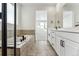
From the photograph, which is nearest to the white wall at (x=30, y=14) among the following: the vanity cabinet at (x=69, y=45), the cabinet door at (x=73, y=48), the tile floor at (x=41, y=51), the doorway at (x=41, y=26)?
the doorway at (x=41, y=26)

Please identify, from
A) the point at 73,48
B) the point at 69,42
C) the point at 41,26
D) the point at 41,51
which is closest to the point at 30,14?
the point at 41,26

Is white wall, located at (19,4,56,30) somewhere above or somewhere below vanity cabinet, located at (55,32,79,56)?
above

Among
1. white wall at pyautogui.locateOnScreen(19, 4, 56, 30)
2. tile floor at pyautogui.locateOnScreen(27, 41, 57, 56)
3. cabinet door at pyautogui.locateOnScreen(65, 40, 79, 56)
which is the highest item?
white wall at pyautogui.locateOnScreen(19, 4, 56, 30)

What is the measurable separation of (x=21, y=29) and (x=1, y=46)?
655 centimetres

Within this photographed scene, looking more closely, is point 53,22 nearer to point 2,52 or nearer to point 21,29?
point 21,29

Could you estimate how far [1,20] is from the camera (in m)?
1.39

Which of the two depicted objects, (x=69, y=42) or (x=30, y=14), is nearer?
(x=69, y=42)

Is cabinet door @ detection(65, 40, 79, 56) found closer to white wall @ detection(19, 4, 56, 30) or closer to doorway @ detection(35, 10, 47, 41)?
doorway @ detection(35, 10, 47, 41)

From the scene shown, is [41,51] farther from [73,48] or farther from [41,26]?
[41,26]

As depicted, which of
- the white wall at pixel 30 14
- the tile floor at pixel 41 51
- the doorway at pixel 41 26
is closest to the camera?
the tile floor at pixel 41 51

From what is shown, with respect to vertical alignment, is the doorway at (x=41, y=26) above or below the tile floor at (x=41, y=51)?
above

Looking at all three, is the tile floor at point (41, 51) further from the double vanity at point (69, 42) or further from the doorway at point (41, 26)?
the doorway at point (41, 26)

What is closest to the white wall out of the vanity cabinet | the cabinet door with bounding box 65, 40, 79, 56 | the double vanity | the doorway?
the doorway

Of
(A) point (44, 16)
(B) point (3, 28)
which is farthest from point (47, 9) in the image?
(B) point (3, 28)
